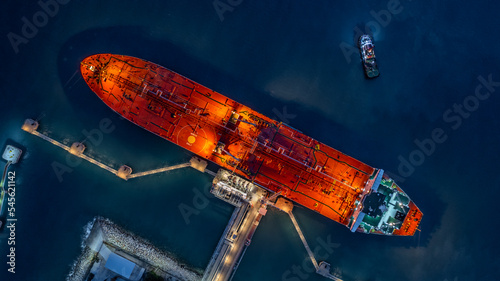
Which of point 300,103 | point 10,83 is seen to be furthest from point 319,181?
point 10,83

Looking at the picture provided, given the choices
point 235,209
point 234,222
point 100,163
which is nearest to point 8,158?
point 100,163

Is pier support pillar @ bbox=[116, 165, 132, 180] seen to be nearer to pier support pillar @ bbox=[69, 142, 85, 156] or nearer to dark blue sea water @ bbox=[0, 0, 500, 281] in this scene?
dark blue sea water @ bbox=[0, 0, 500, 281]

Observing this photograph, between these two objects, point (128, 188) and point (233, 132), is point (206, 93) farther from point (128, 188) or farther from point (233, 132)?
point (128, 188)

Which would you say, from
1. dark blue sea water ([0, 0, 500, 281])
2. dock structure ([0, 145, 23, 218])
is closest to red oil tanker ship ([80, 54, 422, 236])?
dark blue sea water ([0, 0, 500, 281])

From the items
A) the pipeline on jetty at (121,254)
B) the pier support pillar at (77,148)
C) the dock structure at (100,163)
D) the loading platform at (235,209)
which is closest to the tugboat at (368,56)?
the loading platform at (235,209)

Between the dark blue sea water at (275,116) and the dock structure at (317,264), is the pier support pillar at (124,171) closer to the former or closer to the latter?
the dark blue sea water at (275,116)

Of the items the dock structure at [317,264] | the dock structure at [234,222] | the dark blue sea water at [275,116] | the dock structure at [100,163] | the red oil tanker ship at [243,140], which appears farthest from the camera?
the dark blue sea water at [275,116]
